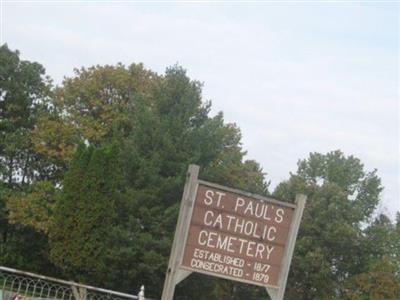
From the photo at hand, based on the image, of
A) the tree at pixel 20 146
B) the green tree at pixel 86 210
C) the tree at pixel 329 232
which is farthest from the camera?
the tree at pixel 20 146

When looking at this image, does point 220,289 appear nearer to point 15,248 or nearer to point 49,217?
point 49,217

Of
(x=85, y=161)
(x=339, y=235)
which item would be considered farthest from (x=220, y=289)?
(x=85, y=161)

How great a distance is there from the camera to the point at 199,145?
25.0 metres

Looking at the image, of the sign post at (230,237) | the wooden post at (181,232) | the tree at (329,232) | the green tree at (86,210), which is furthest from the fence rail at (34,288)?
the tree at (329,232)

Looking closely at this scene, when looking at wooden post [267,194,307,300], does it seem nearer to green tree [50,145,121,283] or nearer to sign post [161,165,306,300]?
sign post [161,165,306,300]

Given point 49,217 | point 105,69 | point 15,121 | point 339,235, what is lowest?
point 49,217

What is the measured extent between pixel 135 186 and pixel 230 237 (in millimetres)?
18662

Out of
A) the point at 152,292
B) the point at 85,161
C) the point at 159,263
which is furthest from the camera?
A: the point at 152,292

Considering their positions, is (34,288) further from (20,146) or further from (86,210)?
(20,146)

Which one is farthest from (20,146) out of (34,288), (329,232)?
(34,288)

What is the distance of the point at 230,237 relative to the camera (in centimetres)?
631

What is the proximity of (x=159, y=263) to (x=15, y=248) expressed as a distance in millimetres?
9851

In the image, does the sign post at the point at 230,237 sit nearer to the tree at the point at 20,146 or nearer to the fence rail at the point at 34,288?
the fence rail at the point at 34,288

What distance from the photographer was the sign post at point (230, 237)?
6.23m
